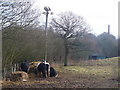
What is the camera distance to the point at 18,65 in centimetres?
2277

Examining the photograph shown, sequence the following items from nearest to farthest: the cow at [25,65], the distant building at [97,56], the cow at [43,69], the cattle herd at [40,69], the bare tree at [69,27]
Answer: the cow at [43,69], the cattle herd at [40,69], the cow at [25,65], the distant building at [97,56], the bare tree at [69,27]

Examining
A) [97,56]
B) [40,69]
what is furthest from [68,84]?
[97,56]

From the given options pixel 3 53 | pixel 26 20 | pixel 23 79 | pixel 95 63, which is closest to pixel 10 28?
pixel 26 20

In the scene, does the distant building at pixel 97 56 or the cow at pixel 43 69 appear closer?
the cow at pixel 43 69

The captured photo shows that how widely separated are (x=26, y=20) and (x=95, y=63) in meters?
26.0

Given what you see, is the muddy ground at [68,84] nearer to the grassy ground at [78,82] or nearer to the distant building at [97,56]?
the grassy ground at [78,82]

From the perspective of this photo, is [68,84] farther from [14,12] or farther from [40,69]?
[40,69]

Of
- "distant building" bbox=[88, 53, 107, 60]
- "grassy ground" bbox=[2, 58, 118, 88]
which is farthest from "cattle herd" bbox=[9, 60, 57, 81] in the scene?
"distant building" bbox=[88, 53, 107, 60]

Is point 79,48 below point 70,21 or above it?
below

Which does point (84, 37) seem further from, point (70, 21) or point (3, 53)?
point (3, 53)

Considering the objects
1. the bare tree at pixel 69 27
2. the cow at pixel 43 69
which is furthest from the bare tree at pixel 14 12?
the bare tree at pixel 69 27

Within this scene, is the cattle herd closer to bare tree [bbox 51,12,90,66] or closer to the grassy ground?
the grassy ground

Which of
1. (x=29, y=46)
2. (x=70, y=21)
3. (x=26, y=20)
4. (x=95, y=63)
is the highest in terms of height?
(x=70, y=21)

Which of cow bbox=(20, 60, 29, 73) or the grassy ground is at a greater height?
cow bbox=(20, 60, 29, 73)
